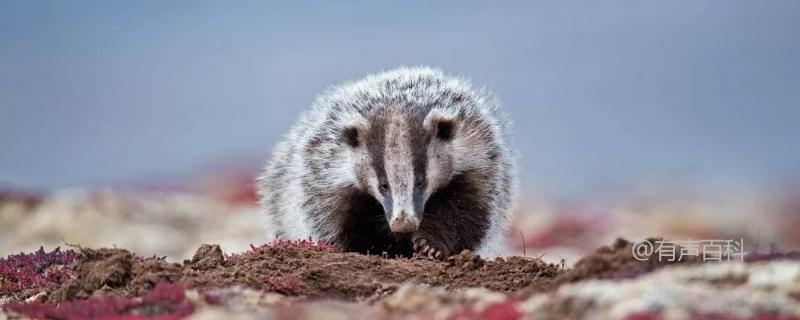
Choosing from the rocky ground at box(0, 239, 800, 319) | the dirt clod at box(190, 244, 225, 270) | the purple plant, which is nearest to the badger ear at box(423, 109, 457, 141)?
the rocky ground at box(0, 239, 800, 319)

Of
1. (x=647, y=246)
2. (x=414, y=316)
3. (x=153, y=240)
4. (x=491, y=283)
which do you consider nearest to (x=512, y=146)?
(x=491, y=283)

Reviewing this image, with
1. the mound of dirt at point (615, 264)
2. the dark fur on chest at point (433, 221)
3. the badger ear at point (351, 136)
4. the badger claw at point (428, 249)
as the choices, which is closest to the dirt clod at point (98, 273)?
the badger ear at point (351, 136)

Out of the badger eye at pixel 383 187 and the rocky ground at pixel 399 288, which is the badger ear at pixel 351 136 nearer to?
the badger eye at pixel 383 187

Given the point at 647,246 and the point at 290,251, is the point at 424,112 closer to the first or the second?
the point at 290,251

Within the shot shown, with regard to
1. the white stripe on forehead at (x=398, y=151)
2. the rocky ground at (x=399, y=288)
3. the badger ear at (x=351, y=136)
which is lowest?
the rocky ground at (x=399, y=288)

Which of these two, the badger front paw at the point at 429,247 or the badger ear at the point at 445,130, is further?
the badger front paw at the point at 429,247

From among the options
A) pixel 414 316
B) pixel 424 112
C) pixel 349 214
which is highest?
pixel 424 112

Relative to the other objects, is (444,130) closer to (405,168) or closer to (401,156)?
(401,156)

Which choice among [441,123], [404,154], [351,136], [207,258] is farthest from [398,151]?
[207,258]
